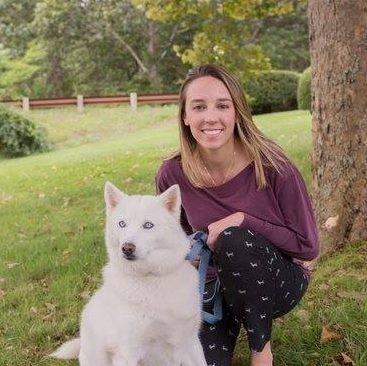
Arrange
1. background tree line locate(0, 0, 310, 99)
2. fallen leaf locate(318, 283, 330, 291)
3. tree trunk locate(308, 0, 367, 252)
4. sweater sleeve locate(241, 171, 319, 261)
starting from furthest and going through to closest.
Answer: background tree line locate(0, 0, 310, 99) < tree trunk locate(308, 0, 367, 252) < fallen leaf locate(318, 283, 330, 291) < sweater sleeve locate(241, 171, 319, 261)

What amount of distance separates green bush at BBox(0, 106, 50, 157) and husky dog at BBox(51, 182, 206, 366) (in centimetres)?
1441

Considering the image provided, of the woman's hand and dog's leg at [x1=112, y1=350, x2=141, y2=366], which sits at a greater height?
the woman's hand

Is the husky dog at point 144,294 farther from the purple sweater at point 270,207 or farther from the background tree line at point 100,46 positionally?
the background tree line at point 100,46

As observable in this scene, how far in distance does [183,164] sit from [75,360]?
4.25 feet

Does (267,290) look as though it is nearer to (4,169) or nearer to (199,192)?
(199,192)

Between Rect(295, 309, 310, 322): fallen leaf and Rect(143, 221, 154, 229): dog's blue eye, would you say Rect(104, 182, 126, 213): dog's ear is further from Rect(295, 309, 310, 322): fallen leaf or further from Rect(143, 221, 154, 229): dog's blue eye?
Rect(295, 309, 310, 322): fallen leaf

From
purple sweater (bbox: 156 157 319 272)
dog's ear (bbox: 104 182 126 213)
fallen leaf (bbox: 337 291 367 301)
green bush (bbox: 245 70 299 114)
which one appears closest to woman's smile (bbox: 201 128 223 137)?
purple sweater (bbox: 156 157 319 272)

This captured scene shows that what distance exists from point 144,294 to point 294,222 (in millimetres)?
836

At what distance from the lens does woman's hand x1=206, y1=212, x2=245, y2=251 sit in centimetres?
282

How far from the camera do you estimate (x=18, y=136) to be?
16.6 metres

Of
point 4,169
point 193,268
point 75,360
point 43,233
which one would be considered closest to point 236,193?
point 193,268

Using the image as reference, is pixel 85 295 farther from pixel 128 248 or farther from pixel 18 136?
pixel 18 136

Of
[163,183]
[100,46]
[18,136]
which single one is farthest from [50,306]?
[100,46]

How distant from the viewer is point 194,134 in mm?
3049
